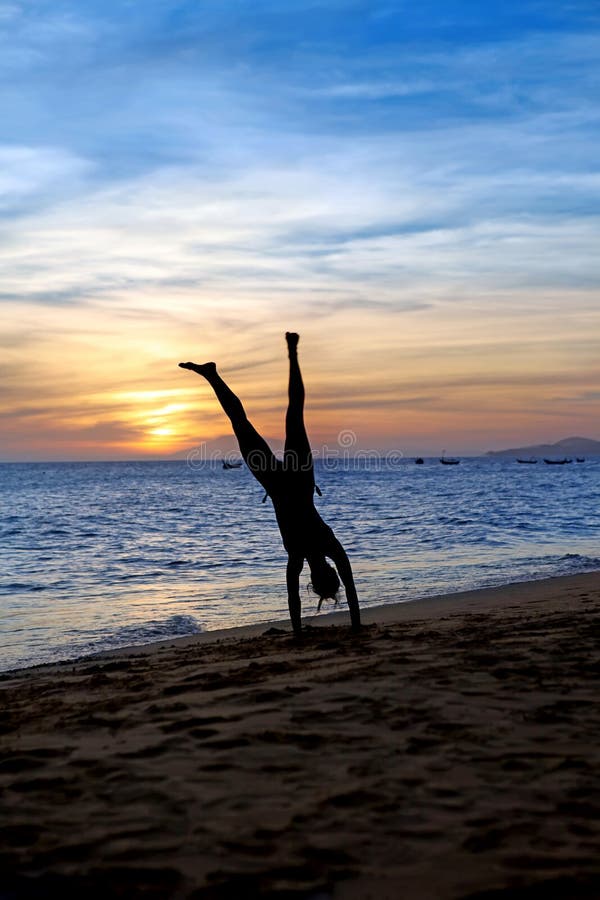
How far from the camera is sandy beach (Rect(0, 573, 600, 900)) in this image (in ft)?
11.8

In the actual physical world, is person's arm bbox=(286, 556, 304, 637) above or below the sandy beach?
above

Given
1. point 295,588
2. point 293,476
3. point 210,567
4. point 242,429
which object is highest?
point 242,429

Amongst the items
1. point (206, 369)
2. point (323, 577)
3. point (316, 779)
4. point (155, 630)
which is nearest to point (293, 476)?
point (323, 577)

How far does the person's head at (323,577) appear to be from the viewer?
9.50 m

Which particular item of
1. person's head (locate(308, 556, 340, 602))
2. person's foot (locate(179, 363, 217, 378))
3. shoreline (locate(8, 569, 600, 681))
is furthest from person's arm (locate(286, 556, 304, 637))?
person's foot (locate(179, 363, 217, 378))

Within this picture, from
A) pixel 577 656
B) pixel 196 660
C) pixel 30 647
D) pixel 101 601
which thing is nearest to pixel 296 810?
pixel 577 656

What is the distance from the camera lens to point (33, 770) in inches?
196

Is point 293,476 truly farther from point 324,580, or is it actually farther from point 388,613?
point 388,613

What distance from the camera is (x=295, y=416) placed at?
350 inches

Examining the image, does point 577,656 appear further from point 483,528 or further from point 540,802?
point 483,528

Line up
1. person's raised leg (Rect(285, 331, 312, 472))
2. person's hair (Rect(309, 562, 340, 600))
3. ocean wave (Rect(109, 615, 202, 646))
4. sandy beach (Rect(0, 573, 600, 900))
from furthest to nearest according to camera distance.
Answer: ocean wave (Rect(109, 615, 202, 646)) < person's hair (Rect(309, 562, 340, 600)) < person's raised leg (Rect(285, 331, 312, 472)) < sandy beach (Rect(0, 573, 600, 900))

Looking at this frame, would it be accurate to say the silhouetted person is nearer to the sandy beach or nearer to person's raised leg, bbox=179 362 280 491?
person's raised leg, bbox=179 362 280 491

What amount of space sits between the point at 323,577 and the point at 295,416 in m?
2.10

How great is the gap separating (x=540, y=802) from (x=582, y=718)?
1426 mm
